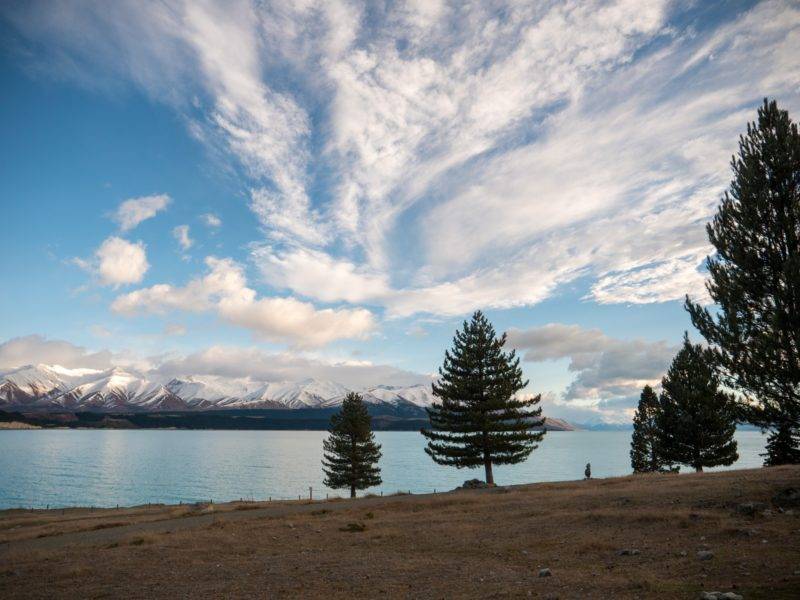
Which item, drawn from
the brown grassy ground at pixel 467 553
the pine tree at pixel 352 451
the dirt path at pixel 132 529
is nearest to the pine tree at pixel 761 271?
the brown grassy ground at pixel 467 553

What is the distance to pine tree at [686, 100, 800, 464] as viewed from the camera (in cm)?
1554

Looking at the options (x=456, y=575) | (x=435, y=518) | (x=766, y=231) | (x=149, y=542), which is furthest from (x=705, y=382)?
(x=149, y=542)

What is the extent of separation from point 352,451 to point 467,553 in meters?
43.2

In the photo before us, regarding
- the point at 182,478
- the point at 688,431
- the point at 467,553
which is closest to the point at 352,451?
the point at 688,431

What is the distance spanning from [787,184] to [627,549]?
44.3 ft

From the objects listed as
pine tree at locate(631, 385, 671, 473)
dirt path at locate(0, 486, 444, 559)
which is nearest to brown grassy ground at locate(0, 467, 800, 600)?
dirt path at locate(0, 486, 444, 559)

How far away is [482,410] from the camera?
125ft

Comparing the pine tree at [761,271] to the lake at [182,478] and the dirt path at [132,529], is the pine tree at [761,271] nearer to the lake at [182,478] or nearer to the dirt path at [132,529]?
the dirt path at [132,529]

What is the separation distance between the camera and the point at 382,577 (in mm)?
12648

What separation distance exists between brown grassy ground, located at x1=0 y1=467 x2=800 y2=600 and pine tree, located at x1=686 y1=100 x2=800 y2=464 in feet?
12.6

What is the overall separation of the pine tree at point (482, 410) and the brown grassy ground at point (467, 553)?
1202cm

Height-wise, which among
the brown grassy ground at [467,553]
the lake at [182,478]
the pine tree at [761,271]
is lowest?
the lake at [182,478]

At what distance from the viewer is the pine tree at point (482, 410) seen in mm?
37969

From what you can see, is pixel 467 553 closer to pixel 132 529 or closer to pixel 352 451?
pixel 132 529
